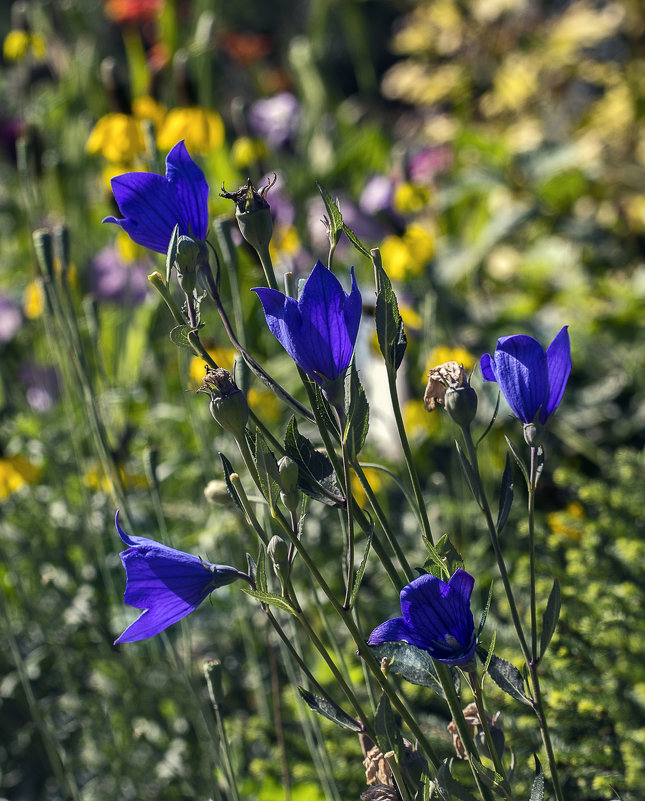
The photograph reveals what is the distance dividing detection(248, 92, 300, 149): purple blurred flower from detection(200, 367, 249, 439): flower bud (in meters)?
2.01

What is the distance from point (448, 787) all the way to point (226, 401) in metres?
0.20

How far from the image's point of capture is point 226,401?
38 cm

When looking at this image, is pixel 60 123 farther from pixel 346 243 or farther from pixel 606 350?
pixel 606 350

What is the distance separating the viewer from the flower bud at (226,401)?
375mm

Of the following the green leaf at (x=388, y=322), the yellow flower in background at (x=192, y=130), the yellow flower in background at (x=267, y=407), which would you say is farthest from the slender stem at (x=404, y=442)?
the yellow flower in background at (x=192, y=130)

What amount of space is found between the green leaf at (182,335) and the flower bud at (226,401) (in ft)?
0.06

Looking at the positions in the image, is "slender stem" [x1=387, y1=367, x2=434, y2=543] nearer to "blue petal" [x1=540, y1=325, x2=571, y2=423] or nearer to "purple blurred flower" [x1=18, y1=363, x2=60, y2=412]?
"blue petal" [x1=540, y1=325, x2=571, y2=423]

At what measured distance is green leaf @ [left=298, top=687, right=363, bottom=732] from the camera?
0.42 metres

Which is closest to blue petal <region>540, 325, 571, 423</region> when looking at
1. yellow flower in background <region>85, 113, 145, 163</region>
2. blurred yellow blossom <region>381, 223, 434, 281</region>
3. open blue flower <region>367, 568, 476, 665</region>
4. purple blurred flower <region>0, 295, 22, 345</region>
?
open blue flower <region>367, 568, 476, 665</region>

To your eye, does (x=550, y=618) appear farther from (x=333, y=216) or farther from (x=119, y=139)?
(x=119, y=139)

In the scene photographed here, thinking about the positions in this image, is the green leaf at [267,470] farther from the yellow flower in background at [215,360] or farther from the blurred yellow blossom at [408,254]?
the blurred yellow blossom at [408,254]

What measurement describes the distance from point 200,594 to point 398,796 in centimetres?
15

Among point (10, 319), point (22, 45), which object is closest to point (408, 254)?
point (22, 45)

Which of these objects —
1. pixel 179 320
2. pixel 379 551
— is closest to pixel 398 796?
pixel 379 551
